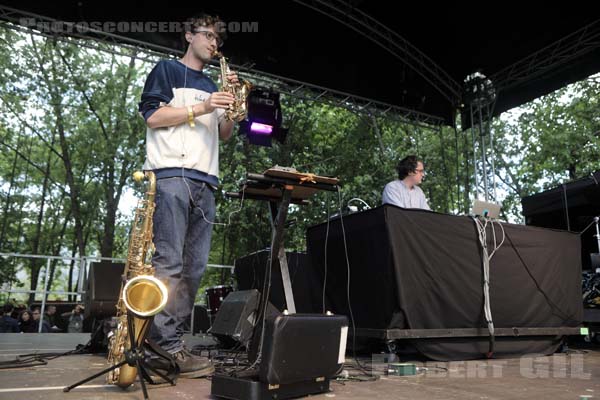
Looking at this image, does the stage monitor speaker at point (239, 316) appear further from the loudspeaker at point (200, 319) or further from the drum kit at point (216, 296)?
the loudspeaker at point (200, 319)

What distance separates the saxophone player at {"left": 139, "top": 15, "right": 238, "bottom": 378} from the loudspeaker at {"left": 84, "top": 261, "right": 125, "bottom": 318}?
1509 mm

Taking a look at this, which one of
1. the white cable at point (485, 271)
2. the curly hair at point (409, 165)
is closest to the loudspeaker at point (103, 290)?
the curly hair at point (409, 165)

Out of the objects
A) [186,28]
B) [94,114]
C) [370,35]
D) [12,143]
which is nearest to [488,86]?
[370,35]

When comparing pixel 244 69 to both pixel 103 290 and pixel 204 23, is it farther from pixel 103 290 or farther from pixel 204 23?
pixel 204 23

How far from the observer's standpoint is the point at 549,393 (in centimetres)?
189

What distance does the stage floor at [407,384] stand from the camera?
1.74 metres

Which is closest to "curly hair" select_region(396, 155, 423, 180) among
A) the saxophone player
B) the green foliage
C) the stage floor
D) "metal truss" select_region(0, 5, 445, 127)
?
the stage floor

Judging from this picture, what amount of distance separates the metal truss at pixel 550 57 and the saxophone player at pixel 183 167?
240 inches

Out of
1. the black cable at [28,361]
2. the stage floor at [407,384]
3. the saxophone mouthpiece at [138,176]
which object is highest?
the saxophone mouthpiece at [138,176]

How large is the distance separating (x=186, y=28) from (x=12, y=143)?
16.5 meters

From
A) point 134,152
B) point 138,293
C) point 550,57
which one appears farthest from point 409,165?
point 134,152

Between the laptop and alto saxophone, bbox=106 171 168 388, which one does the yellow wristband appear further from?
the laptop

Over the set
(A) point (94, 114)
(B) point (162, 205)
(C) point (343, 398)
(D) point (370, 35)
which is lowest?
(C) point (343, 398)

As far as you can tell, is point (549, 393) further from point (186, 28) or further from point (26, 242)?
point (26, 242)
